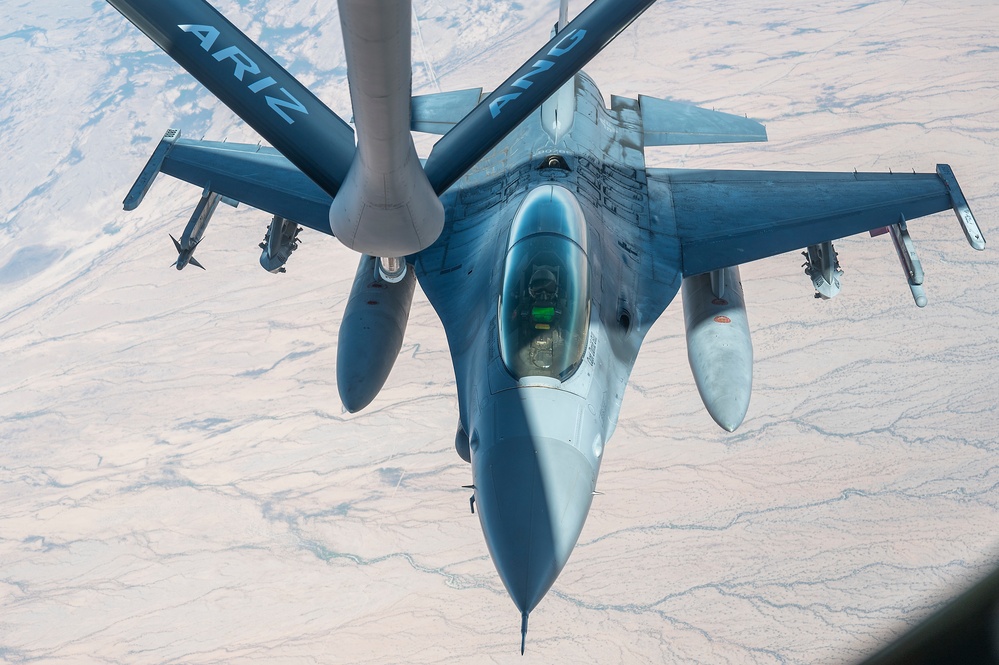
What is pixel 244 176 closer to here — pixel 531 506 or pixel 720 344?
pixel 720 344

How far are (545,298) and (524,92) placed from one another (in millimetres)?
2928

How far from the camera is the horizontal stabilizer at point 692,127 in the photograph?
17391 millimetres

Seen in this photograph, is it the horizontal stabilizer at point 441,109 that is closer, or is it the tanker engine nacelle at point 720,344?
the tanker engine nacelle at point 720,344

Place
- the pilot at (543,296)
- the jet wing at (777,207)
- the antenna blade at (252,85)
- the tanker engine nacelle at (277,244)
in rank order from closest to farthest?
the antenna blade at (252,85) < the pilot at (543,296) < the jet wing at (777,207) < the tanker engine nacelle at (277,244)

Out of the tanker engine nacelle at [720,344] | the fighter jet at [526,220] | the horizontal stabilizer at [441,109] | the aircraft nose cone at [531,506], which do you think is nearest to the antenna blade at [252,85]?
the fighter jet at [526,220]

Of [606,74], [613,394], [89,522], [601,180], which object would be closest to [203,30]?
[613,394]

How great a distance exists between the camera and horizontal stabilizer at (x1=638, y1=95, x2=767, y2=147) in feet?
57.1

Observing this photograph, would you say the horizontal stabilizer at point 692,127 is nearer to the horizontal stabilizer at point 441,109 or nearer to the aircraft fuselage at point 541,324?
the aircraft fuselage at point 541,324

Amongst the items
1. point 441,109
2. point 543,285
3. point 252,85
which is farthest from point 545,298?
point 441,109

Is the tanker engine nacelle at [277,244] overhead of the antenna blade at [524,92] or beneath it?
beneath

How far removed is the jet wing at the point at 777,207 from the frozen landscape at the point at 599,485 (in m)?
6.90

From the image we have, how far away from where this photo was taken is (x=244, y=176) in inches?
636

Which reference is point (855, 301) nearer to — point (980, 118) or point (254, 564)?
point (980, 118)

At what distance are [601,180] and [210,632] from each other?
17.2m
